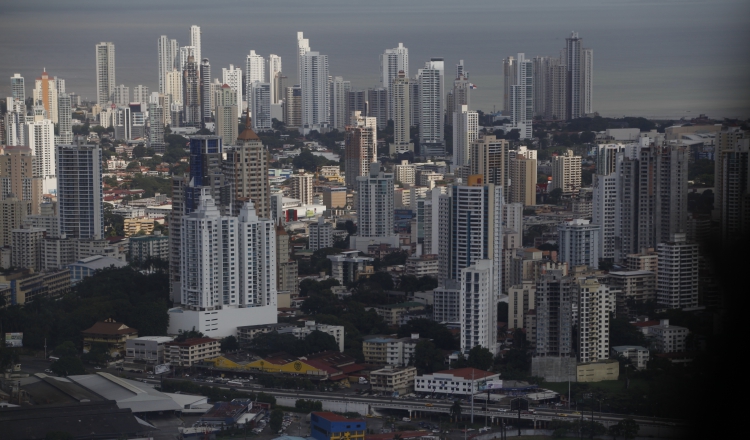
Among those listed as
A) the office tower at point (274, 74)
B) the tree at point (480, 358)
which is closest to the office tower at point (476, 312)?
the tree at point (480, 358)

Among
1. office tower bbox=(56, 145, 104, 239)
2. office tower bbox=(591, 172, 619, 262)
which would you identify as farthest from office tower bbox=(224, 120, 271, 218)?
office tower bbox=(591, 172, 619, 262)

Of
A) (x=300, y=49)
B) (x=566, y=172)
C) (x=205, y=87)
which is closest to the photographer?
(x=566, y=172)

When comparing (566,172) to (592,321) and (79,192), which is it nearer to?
(79,192)

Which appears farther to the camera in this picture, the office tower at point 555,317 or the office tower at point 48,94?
the office tower at point 48,94

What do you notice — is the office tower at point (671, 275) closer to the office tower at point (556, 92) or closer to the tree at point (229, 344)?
the tree at point (229, 344)

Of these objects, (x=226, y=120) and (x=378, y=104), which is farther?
(x=378, y=104)

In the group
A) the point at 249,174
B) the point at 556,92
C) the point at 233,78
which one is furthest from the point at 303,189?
the point at 233,78

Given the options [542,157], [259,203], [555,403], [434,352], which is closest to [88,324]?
[259,203]
